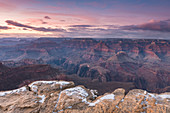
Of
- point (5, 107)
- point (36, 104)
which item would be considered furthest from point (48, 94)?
Result: point (5, 107)

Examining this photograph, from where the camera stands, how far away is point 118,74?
538ft

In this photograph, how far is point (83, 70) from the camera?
599 feet

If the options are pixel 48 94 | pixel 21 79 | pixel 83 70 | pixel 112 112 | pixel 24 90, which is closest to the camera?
pixel 112 112

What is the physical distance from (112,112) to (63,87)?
12146 millimetres

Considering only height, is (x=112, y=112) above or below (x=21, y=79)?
above

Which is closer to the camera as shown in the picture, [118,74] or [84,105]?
[84,105]

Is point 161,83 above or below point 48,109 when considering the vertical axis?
below

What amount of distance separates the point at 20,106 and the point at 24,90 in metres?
6.09

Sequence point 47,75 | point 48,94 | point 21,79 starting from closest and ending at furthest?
point 48,94, point 21,79, point 47,75

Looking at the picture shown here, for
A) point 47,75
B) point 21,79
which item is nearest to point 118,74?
point 47,75

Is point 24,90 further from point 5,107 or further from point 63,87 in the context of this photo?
point 63,87

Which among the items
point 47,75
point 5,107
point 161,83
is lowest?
point 161,83

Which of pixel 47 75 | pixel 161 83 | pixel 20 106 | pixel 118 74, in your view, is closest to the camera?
pixel 20 106

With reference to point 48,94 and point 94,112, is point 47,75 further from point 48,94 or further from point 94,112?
point 94,112
